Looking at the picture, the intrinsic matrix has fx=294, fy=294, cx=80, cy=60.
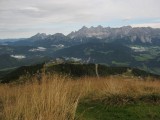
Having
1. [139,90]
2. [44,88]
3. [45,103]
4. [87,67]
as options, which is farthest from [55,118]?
[87,67]

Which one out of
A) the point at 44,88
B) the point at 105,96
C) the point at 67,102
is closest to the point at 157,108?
the point at 105,96

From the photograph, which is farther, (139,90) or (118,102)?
(139,90)

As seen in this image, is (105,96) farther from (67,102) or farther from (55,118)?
(55,118)

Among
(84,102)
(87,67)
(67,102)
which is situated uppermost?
(67,102)

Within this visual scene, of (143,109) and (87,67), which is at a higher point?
(143,109)

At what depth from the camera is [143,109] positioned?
956 centimetres

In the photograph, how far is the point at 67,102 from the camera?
7070 millimetres

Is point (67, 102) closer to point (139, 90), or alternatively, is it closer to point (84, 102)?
point (84, 102)

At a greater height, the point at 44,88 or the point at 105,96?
the point at 44,88

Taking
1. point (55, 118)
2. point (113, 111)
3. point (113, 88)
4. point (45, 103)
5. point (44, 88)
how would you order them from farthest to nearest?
point (113, 88) < point (113, 111) < point (44, 88) < point (45, 103) < point (55, 118)

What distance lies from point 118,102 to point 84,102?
4.15 feet

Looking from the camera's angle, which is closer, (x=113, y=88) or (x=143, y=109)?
(x=143, y=109)

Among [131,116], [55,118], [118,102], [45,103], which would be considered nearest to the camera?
[55,118]

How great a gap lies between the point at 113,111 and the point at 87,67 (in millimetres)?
112879
